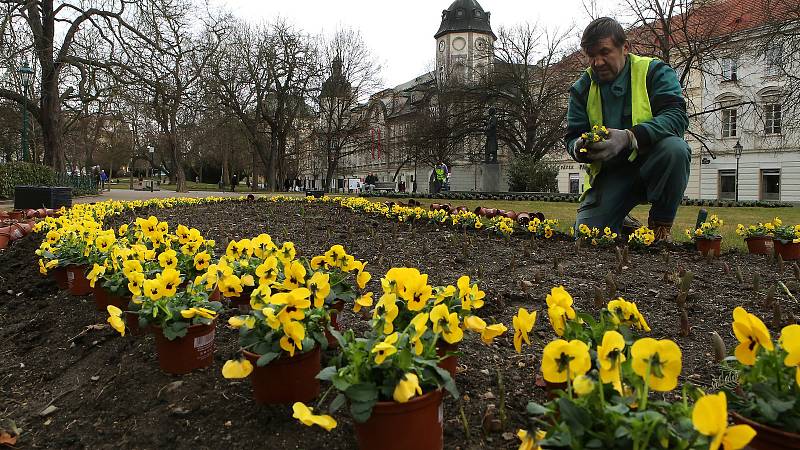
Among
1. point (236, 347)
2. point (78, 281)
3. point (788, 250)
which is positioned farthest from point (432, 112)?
point (236, 347)

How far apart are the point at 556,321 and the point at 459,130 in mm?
34513

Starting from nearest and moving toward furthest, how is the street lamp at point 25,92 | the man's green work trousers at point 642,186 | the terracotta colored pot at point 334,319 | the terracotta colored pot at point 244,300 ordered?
the terracotta colored pot at point 334,319 < the terracotta colored pot at point 244,300 < the man's green work trousers at point 642,186 < the street lamp at point 25,92

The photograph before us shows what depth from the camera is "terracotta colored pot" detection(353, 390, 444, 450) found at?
1.39 meters

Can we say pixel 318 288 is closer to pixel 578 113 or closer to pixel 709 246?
pixel 578 113

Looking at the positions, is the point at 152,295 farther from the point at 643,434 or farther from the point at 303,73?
the point at 303,73

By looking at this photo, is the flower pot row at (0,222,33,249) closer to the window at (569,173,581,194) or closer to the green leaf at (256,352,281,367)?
the green leaf at (256,352,281,367)

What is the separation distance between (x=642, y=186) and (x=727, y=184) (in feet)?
117

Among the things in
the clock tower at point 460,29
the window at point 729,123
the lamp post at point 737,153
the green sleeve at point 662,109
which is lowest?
the green sleeve at point 662,109

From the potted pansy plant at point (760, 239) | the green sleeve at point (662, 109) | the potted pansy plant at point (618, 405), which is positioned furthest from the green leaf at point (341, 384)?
the potted pansy plant at point (760, 239)

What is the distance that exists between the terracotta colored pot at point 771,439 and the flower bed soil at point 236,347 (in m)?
0.71

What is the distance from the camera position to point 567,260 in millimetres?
4535

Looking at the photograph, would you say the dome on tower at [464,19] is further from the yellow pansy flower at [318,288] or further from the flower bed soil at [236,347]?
the yellow pansy flower at [318,288]

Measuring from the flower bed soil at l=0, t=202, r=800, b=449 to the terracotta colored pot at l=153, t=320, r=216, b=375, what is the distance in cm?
5

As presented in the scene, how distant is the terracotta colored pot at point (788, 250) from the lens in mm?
4617
